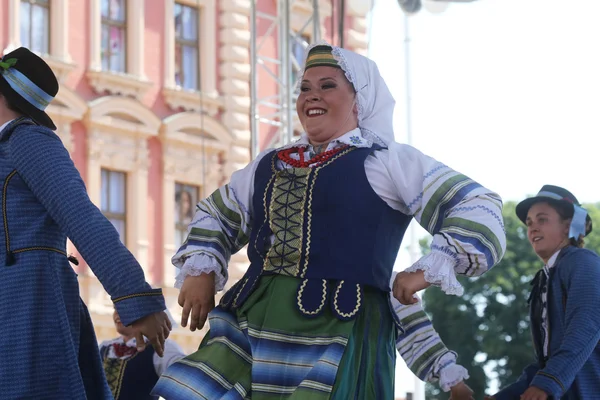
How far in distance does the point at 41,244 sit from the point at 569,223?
296cm

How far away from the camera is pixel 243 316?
4.59 meters

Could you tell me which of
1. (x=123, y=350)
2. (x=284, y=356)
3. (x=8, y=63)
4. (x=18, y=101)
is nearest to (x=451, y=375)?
(x=284, y=356)

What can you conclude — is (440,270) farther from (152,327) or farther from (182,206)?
(182,206)

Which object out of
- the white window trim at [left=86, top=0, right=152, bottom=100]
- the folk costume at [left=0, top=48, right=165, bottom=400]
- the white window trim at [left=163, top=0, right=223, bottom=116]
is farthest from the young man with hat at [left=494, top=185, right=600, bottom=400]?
the white window trim at [left=163, top=0, right=223, bottom=116]

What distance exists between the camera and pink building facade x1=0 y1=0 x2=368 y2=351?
18.8 meters

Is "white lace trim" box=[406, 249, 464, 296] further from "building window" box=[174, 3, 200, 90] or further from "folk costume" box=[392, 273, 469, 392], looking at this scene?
"building window" box=[174, 3, 200, 90]

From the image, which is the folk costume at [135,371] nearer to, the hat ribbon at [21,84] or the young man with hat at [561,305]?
the young man with hat at [561,305]

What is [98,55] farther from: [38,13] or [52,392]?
[52,392]

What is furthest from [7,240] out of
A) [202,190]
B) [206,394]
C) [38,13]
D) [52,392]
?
[202,190]

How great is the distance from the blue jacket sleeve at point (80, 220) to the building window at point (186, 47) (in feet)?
53.2

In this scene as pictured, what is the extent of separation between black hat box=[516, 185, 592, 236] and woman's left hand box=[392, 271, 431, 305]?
226 cm

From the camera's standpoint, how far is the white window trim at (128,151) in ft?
62.6

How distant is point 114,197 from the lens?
64.1 ft

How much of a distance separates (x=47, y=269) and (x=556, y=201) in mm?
2919
